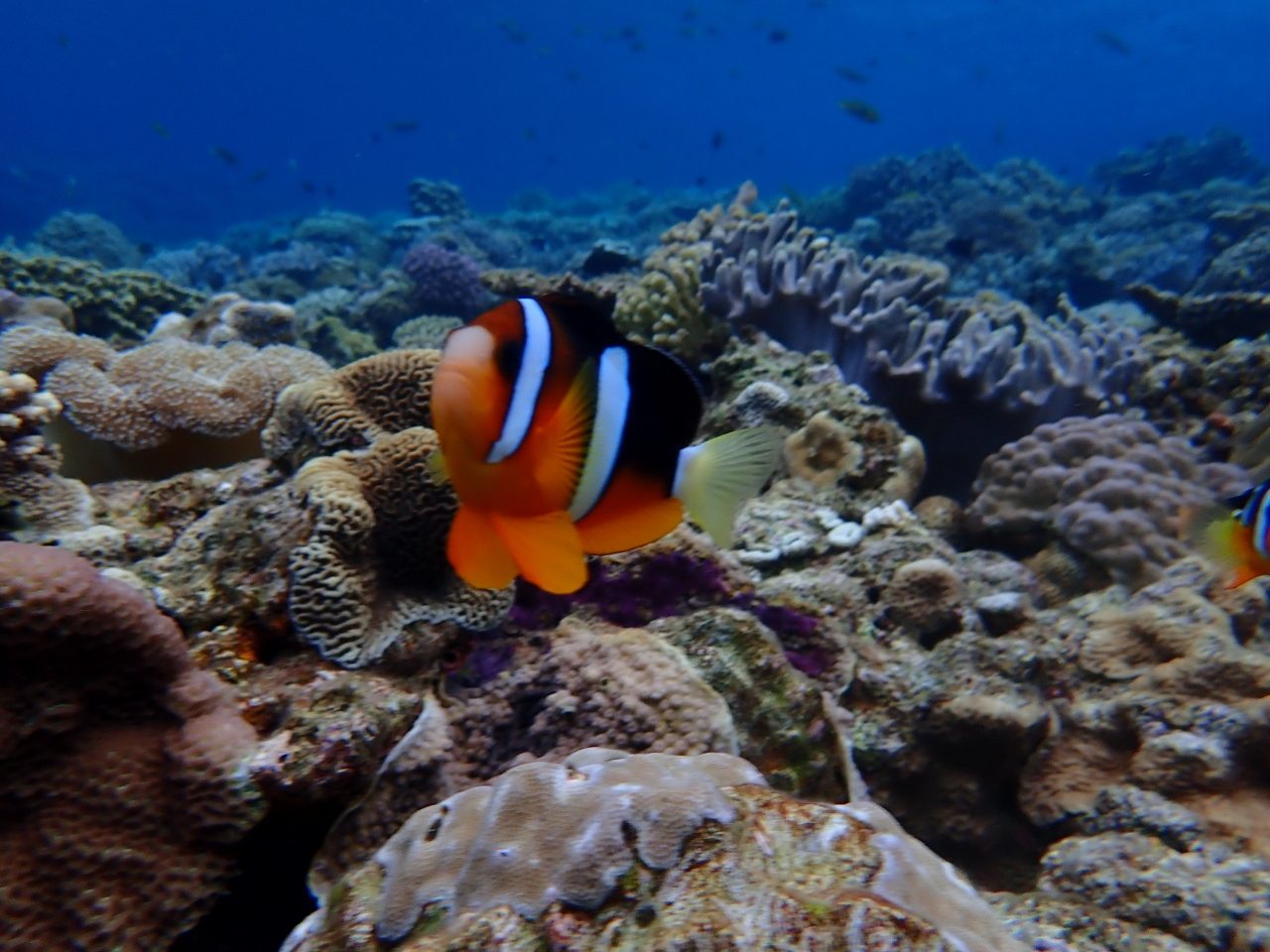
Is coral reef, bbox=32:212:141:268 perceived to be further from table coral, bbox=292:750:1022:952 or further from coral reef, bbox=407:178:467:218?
table coral, bbox=292:750:1022:952

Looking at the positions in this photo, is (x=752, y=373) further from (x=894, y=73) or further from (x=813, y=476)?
(x=894, y=73)

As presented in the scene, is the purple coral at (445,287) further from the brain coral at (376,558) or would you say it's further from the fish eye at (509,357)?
the fish eye at (509,357)

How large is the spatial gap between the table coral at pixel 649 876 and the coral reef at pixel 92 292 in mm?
8250

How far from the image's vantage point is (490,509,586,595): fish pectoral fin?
1.26 meters

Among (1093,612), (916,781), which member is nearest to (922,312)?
(1093,612)

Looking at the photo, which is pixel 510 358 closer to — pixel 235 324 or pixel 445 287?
pixel 235 324

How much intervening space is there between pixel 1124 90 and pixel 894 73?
3420cm

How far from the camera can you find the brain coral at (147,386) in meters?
3.37

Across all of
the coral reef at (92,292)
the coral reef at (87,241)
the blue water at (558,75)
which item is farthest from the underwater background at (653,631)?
the blue water at (558,75)

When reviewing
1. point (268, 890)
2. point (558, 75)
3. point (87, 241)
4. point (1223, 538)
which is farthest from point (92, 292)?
point (558, 75)

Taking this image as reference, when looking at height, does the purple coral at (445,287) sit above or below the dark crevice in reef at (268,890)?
above

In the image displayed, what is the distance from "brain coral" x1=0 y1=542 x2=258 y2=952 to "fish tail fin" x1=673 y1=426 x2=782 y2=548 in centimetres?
127

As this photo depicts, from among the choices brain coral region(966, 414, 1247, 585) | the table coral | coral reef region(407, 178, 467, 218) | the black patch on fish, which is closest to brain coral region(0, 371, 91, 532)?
the table coral

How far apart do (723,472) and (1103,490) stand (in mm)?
3889
